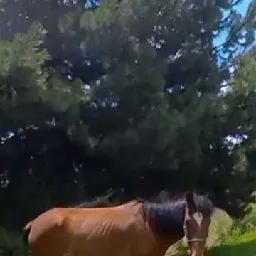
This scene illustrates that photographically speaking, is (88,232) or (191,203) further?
(88,232)

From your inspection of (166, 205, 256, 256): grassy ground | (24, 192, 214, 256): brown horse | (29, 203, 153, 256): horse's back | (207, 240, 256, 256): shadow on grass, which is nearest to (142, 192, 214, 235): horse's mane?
(24, 192, 214, 256): brown horse

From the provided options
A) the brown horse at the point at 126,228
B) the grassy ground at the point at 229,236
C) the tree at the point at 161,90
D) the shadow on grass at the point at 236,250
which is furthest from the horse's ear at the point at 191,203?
→ the grassy ground at the point at 229,236

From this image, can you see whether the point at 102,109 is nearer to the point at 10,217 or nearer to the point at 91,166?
the point at 91,166

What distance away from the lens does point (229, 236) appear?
1361cm

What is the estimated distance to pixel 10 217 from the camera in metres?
8.84

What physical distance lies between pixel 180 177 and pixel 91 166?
52.5 inches

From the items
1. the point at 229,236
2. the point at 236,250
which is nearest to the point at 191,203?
the point at 236,250

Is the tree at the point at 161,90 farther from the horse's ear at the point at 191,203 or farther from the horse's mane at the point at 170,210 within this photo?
the horse's ear at the point at 191,203

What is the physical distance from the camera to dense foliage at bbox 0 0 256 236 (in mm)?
8109

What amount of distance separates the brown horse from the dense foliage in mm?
1791

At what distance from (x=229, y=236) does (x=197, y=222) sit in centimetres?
835

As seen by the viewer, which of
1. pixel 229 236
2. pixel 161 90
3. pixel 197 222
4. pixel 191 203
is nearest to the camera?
pixel 197 222

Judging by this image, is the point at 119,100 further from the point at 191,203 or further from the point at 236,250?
the point at 236,250

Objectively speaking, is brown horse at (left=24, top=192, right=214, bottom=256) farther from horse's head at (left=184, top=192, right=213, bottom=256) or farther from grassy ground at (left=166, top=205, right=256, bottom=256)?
grassy ground at (left=166, top=205, right=256, bottom=256)
